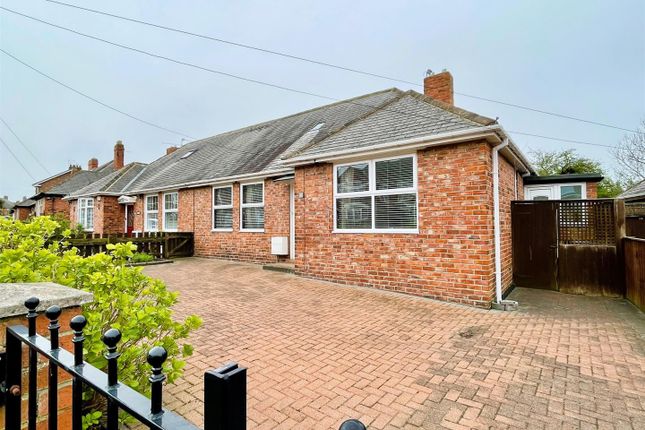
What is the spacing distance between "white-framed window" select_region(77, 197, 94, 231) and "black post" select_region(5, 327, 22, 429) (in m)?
22.1

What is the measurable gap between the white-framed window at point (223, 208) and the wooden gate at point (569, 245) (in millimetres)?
9445

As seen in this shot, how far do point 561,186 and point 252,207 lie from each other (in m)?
10.7

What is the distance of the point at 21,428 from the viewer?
1.63 metres

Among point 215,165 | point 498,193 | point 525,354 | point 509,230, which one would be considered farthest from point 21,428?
point 215,165

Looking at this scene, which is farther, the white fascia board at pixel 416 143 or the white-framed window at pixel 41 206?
the white-framed window at pixel 41 206

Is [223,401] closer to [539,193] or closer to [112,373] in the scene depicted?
[112,373]

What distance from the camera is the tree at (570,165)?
21875 millimetres

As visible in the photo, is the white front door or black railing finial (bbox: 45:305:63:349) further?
the white front door

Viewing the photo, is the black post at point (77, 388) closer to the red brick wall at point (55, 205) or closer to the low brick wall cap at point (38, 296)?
the low brick wall cap at point (38, 296)

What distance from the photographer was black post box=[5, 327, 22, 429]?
4.91 ft

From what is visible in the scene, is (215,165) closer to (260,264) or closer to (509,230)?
(260,264)

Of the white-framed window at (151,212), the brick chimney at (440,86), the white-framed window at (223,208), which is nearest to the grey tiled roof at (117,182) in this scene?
→ the white-framed window at (151,212)

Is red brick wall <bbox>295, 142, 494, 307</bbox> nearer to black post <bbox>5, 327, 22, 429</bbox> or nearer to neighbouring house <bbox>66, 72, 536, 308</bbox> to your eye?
neighbouring house <bbox>66, 72, 536, 308</bbox>

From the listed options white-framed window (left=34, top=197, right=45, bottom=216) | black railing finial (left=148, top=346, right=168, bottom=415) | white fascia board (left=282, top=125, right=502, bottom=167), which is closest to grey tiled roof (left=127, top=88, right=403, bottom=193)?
white fascia board (left=282, top=125, right=502, bottom=167)
